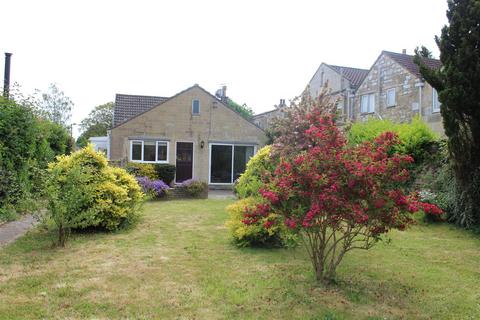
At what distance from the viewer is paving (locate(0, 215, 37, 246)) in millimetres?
7909

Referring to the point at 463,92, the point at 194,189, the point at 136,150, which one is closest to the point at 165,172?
the point at 136,150

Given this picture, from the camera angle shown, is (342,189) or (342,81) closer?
(342,189)

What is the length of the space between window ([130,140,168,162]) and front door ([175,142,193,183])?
0.74 m

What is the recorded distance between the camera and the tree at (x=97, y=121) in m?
52.9

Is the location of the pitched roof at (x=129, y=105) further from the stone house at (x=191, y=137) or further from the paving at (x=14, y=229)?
the paving at (x=14, y=229)

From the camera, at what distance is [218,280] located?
18.3ft

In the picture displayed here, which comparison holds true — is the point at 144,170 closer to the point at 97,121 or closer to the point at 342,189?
the point at 342,189

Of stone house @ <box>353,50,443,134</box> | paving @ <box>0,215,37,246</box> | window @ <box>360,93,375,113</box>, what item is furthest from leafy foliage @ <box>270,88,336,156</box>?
window @ <box>360,93,375,113</box>

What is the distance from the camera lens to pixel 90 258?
6.59m

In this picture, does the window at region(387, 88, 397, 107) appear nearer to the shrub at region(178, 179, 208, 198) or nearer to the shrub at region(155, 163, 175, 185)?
the shrub at region(155, 163, 175, 185)

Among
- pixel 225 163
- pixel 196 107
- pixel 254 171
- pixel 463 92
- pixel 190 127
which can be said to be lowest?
pixel 254 171

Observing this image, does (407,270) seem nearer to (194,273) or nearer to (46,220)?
(194,273)

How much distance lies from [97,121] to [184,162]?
37083 mm

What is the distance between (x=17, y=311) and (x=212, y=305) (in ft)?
6.66
